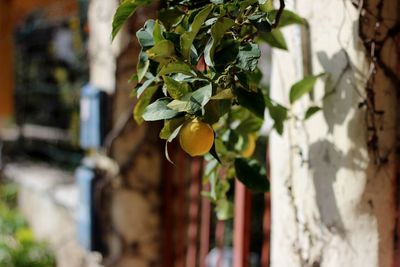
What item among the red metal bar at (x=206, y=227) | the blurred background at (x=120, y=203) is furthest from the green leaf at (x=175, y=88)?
the red metal bar at (x=206, y=227)

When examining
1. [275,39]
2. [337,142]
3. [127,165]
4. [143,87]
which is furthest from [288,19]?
[127,165]

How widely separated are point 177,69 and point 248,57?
0.11m

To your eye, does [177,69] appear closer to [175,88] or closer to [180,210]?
[175,88]

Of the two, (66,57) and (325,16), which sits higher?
(66,57)

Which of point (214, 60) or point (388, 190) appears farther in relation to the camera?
point (388, 190)

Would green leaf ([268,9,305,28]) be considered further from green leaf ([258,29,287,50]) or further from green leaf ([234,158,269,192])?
Answer: green leaf ([234,158,269,192])

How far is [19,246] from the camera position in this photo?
3539 millimetres

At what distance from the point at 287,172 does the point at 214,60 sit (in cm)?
50

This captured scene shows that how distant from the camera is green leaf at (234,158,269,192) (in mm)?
1091

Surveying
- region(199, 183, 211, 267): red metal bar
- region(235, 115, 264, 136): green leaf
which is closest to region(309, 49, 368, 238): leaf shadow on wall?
region(235, 115, 264, 136): green leaf

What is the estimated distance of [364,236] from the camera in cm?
112

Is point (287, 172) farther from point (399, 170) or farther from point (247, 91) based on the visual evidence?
point (247, 91)

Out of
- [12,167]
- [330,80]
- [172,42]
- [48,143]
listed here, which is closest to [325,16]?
[330,80]

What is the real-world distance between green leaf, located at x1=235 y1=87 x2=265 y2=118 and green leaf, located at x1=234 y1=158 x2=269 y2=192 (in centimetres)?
17
